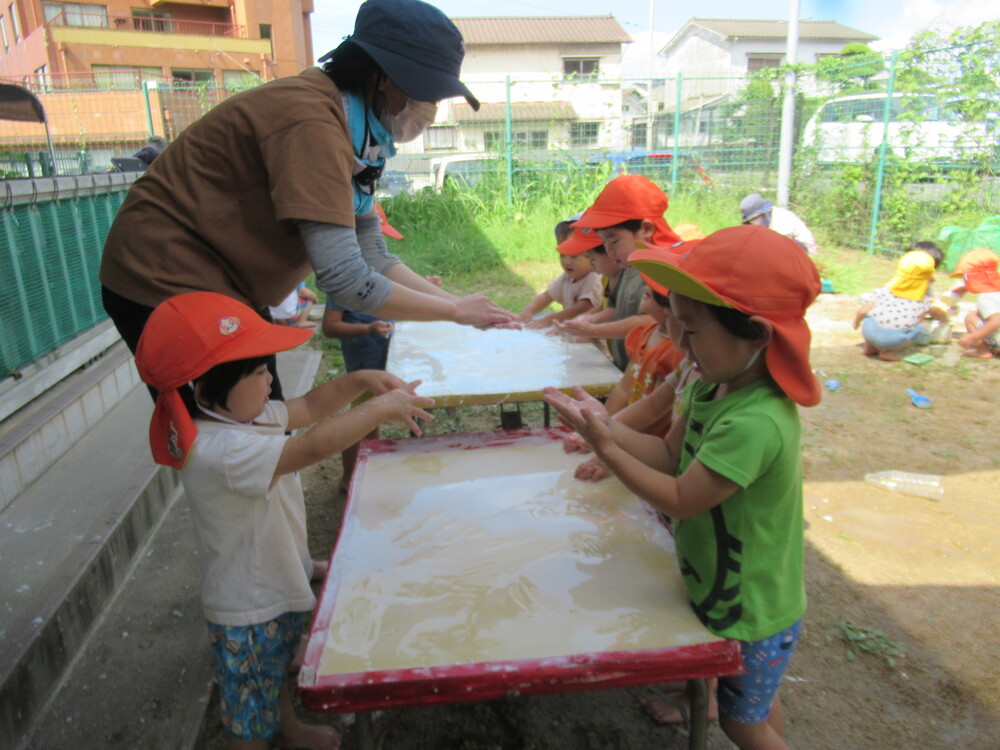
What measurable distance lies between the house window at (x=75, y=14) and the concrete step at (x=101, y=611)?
27.0 m

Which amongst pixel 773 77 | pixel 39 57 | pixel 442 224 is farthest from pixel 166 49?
pixel 773 77

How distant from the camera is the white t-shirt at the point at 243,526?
1493 millimetres

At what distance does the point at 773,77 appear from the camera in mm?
10406

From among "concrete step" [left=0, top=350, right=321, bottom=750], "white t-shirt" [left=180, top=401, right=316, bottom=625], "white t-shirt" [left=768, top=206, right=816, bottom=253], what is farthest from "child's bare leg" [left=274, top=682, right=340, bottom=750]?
"white t-shirt" [left=768, top=206, right=816, bottom=253]

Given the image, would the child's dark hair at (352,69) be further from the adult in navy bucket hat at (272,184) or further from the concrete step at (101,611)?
the concrete step at (101,611)

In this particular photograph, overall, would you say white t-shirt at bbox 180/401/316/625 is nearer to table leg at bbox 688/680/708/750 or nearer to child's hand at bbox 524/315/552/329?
table leg at bbox 688/680/708/750

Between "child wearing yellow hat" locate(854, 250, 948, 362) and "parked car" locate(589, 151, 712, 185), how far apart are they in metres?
5.75

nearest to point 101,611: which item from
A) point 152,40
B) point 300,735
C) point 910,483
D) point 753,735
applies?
point 300,735

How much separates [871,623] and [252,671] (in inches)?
82.1

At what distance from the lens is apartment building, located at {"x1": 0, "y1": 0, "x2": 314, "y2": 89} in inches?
906

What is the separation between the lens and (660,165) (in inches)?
432

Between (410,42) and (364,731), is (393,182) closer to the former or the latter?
(410,42)

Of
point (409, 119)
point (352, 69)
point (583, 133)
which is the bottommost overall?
point (409, 119)

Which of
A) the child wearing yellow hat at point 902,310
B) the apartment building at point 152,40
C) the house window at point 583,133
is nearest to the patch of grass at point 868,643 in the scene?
the child wearing yellow hat at point 902,310
